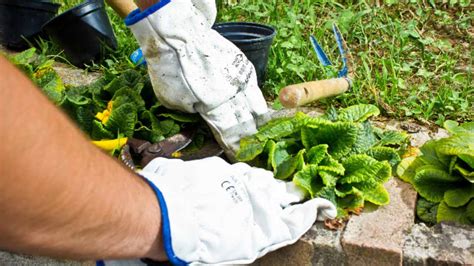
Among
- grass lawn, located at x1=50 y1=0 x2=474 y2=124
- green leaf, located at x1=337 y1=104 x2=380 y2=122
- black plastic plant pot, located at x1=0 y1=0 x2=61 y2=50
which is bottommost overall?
grass lawn, located at x1=50 y1=0 x2=474 y2=124

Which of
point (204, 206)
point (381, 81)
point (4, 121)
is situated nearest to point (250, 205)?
point (204, 206)

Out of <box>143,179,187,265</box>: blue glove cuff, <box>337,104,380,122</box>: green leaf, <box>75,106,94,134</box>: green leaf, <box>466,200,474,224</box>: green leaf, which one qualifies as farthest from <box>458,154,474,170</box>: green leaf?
<box>75,106,94,134</box>: green leaf

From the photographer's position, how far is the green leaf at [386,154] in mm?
2148

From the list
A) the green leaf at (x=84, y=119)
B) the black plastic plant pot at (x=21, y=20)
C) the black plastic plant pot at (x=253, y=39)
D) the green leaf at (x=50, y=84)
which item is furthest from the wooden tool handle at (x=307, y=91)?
the black plastic plant pot at (x=21, y=20)

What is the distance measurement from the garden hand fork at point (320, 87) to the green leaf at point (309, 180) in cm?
22

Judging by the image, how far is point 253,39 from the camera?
8.72 ft

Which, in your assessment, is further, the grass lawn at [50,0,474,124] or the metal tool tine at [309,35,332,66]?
the metal tool tine at [309,35,332,66]

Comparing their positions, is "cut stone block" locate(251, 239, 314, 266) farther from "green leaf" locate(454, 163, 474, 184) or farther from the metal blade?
the metal blade

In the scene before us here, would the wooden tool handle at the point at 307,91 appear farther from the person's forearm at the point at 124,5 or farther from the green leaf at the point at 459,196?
the person's forearm at the point at 124,5

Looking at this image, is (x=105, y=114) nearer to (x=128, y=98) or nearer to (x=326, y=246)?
(x=128, y=98)

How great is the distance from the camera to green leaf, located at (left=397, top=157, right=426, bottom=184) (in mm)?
2105

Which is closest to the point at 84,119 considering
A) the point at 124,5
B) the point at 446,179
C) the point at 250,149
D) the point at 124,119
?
the point at 124,119

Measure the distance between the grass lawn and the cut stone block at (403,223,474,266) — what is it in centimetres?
76

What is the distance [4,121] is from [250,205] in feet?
2.95
